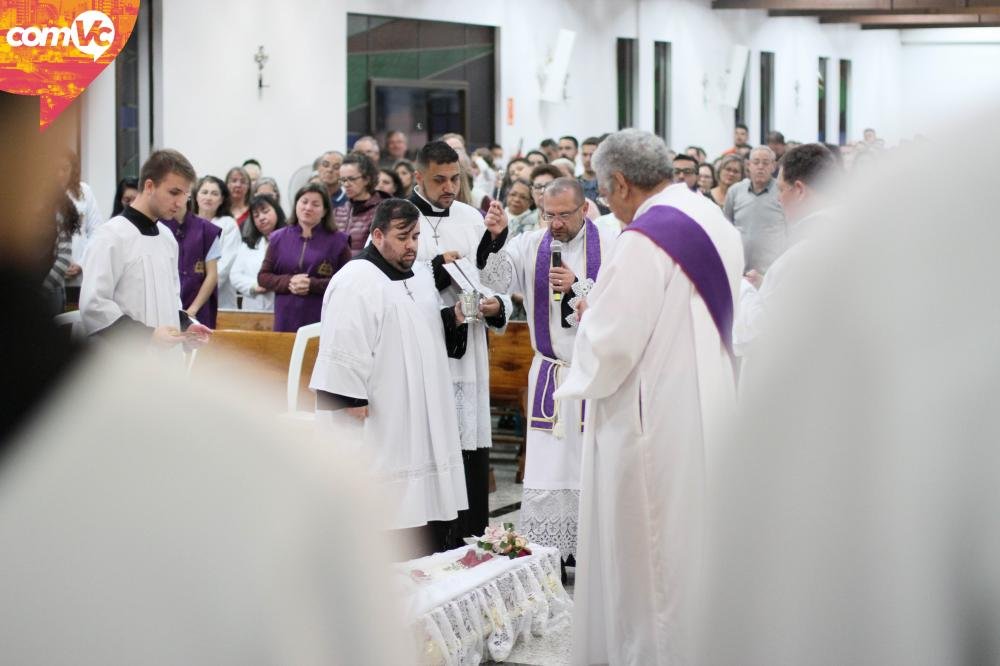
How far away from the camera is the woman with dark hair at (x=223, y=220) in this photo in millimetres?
9914

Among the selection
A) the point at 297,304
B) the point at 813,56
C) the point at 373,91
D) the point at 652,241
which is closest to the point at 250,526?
the point at 652,241

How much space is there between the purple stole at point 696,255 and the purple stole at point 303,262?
379 cm

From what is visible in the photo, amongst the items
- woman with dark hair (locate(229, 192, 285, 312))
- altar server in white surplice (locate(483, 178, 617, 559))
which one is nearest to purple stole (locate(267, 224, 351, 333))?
woman with dark hair (locate(229, 192, 285, 312))

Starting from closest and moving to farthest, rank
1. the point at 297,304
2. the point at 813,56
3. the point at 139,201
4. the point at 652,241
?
the point at 652,241 → the point at 139,201 → the point at 297,304 → the point at 813,56

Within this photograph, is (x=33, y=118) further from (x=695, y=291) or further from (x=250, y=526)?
(x=695, y=291)

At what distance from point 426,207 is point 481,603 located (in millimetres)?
2267

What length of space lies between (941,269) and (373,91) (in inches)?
675

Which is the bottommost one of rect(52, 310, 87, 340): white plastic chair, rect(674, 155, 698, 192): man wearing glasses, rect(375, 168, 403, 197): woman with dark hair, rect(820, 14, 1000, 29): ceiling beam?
rect(52, 310, 87, 340): white plastic chair

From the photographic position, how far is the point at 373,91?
57.5 feet

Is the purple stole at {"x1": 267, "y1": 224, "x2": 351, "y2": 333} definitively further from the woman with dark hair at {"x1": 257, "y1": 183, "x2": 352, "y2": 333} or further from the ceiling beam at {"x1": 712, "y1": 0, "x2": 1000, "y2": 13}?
the ceiling beam at {"x1": 712, "y1": 0, "x2": 1000, "y2": 13}

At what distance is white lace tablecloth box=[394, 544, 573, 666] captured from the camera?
14.8ft

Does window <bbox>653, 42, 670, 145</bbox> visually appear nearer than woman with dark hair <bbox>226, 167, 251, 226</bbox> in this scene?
No

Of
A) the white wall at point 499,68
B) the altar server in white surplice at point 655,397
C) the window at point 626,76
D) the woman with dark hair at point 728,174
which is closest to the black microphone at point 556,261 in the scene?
the altar server in white surplice at point 655,397

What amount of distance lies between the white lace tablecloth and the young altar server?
159 centimetres
